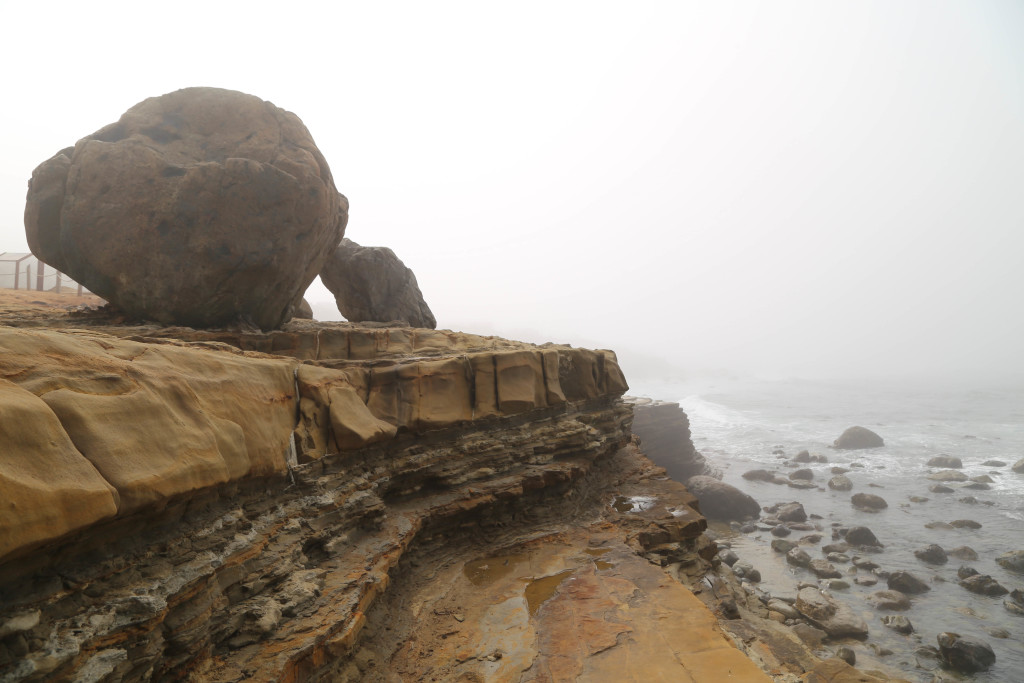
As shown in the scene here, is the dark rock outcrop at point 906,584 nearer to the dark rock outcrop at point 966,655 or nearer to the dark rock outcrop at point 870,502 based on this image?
the dark rock outcrop at point 966,655

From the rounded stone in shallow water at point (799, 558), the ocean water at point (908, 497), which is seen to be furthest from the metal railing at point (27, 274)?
the rounded stone in shallow water at point (799, 558)

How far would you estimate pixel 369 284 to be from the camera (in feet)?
49.2

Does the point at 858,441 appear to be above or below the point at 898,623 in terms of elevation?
above

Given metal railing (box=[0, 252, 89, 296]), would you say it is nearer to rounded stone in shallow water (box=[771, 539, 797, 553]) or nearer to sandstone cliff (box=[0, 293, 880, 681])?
sandstone cliff (box=[0, 293, 880, 681])

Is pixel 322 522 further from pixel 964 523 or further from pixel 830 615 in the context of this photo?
pixel 964 523

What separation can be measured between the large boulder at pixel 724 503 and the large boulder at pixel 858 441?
1914cm

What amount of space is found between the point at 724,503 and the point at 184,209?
2321 centimetres

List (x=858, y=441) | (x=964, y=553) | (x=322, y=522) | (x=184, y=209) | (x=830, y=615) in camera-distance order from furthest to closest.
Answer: (x=858, y=441) → (x=964, y=553) → (x=830, y=615) → (x=184, y=209) → (x=322, y=522)

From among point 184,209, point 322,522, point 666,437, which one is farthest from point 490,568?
Answer: point 666,437

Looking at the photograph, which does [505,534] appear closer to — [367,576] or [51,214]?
[367,576]

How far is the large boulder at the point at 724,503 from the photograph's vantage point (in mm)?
22266

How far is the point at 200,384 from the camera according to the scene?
478cm

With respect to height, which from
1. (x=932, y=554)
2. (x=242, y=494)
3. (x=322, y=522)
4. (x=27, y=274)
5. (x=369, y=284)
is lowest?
(x=932, y=554)

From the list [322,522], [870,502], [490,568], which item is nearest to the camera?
[322,522]
